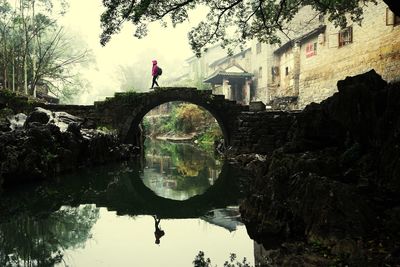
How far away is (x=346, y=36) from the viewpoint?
79.1 ft

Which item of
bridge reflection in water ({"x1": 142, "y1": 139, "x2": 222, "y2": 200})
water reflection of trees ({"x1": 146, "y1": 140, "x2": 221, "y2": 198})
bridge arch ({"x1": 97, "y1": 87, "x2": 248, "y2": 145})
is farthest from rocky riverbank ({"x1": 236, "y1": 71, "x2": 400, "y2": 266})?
bridge arch ({"x1": 97, "y1": 87, "x2": 248, "y2": 145})

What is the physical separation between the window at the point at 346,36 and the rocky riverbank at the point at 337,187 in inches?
705

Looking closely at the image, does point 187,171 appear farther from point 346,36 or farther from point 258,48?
point 258,48

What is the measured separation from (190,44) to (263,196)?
8.00m

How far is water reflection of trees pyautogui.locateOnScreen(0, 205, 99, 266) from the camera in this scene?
19.5 feet

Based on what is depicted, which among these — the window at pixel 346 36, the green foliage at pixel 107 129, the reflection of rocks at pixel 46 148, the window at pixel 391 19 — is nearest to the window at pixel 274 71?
the window at pixel 346 36

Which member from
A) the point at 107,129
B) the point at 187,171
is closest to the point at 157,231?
the point at 187,171

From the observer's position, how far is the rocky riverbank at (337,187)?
4.78 meters

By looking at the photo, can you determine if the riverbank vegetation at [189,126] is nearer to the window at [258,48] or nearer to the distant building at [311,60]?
the distant building at [311,60]

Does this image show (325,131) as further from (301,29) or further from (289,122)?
(301,29)

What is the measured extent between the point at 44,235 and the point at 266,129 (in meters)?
10.9

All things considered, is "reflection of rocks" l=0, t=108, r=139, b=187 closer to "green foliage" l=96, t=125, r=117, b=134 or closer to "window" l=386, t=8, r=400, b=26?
"green foliage" l=96, t=125, r=117, b=134

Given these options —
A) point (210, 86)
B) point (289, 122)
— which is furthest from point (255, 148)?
point (210, 86)

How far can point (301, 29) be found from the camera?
30734mm
